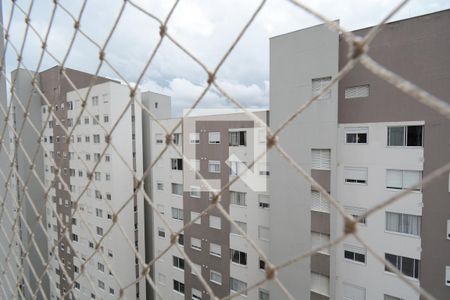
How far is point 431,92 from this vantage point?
87.0 inches

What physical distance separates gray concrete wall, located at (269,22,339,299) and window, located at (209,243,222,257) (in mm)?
994

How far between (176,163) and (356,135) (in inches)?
113

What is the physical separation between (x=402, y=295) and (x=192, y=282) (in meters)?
2.95

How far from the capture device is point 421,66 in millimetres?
2209

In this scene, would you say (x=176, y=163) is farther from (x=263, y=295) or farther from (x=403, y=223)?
(x=403, y=223)

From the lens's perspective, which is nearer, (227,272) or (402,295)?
(402,295)

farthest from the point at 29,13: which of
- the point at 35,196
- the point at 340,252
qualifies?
the point at 35,196

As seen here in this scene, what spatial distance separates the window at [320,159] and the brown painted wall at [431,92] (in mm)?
543

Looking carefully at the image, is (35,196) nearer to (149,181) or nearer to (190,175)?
(149,181)

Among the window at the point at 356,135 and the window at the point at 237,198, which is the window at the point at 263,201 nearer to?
the window at the point at 237,198

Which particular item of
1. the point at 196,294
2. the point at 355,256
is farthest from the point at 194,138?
the point at 355,256

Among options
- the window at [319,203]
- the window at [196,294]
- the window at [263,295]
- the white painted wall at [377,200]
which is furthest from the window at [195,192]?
the white painted wall at [377,200]

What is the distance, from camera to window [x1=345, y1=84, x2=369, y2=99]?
8.06 feet

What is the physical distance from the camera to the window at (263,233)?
3.30 meters
